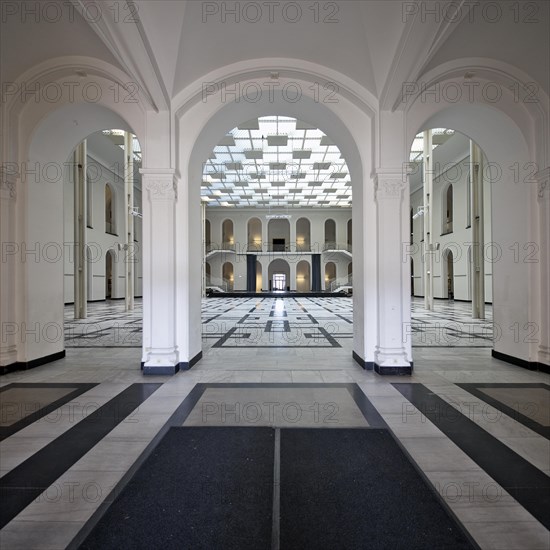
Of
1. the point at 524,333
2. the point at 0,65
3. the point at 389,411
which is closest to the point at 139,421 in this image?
the point at 389,411

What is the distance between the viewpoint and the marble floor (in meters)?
1.76

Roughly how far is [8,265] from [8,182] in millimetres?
1178

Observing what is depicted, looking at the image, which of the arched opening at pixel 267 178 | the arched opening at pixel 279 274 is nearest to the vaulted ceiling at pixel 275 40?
the arched opening at pixel 267 178

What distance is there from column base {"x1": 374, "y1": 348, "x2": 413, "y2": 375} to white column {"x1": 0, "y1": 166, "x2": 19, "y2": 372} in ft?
16.9

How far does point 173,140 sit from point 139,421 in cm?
358

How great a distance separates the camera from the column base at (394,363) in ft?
14.5

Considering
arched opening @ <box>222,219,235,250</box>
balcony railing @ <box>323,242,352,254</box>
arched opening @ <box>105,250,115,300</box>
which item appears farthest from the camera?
arched opening @ <box>222,219,235,250</box>

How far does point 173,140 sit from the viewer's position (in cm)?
461

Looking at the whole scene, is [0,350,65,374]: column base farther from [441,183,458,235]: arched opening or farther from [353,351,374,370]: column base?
[441,183,458,235]: arched opening

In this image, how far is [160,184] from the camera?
15.1ft

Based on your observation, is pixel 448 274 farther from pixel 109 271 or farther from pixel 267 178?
pixel 109 271

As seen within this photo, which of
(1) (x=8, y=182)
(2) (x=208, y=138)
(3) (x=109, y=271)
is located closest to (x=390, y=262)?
(2) (x=208, y=138)

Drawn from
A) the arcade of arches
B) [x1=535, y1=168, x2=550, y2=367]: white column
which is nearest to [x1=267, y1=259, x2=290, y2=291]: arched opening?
the arcade of arches

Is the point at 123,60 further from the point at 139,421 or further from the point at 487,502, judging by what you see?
the point at 487,502
